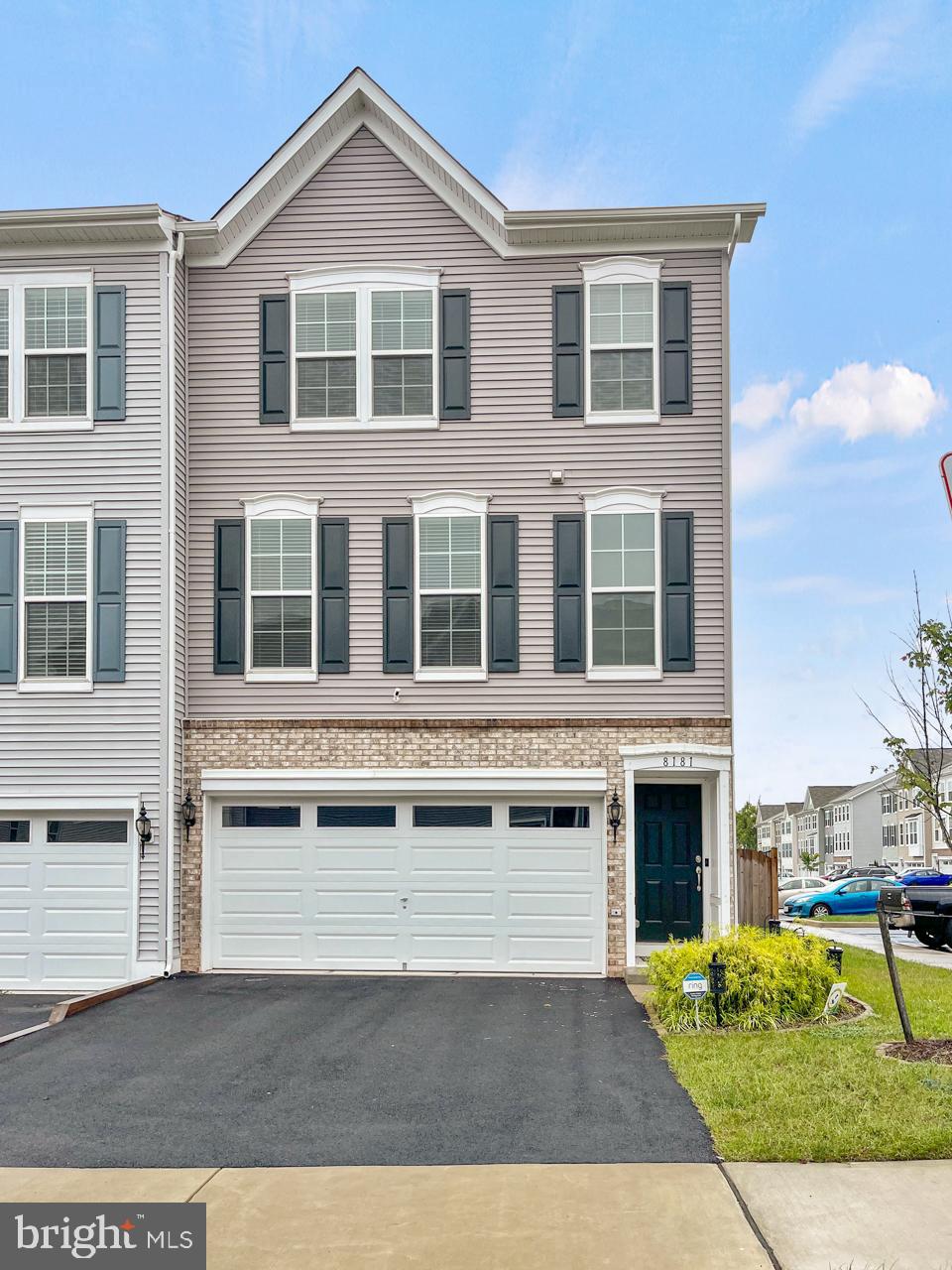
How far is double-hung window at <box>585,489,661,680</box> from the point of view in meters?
14.9

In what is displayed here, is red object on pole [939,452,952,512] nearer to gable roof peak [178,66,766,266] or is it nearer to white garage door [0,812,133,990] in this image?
gable roof peak [178,66,766,266]

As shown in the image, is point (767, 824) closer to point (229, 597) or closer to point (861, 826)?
point (861, 826)

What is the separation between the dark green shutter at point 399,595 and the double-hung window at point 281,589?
0.93 meters

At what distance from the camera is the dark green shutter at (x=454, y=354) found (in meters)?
15.3

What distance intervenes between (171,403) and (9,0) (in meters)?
6.07

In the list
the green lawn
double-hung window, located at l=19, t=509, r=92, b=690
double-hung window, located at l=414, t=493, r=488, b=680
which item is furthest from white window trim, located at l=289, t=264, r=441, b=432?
the green lawn

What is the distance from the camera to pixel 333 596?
→ 1526cm

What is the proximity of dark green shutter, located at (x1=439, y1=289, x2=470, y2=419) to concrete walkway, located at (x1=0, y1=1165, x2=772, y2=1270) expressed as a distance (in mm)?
10244

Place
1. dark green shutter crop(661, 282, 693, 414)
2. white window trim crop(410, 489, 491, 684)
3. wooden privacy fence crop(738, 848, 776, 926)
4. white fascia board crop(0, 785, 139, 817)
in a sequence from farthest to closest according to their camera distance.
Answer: wooden privacy fence crop(738, 848, 776, 926) < dark green shutter crop(661, 282, 693, 414) < white window trim crop(410, 489, 491, 684) < white fascia board crop(0, 785, 139, 817)

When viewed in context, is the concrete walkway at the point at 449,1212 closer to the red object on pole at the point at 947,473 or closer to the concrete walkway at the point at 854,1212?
the concrete walkway at the point at 854,1212

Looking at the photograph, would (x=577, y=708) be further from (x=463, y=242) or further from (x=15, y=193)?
(x=15, y=193)

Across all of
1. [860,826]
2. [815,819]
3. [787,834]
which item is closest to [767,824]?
[787,834]

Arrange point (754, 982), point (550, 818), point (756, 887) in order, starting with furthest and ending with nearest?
point (756, 887) → point (550, 818) → point (754, 982)

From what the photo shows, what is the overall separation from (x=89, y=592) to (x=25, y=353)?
10.5 feet
